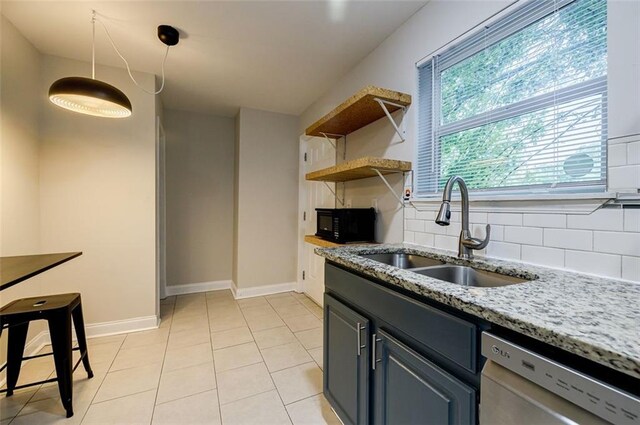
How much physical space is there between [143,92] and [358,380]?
2.95m

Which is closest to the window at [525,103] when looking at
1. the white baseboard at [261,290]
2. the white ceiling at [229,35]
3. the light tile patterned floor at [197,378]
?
the white ceiling at [229,35]

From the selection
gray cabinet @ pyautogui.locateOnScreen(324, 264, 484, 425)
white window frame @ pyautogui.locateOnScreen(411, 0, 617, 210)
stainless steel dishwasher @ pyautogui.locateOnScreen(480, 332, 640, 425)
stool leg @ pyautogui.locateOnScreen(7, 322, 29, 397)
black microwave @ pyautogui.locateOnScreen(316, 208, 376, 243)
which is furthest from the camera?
black microwave @ pyautogui.locateOnScreen(316, 208, 376, 243)

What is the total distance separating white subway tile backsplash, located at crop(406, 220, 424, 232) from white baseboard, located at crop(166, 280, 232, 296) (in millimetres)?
2963

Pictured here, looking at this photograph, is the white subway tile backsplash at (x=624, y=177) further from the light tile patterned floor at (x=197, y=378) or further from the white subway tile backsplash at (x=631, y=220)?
the light tile patterned floor at (x=197, y=378)

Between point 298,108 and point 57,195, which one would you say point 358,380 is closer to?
point 57,195

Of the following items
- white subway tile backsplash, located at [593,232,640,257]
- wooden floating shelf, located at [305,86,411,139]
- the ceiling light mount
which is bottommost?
white subway tile backsplash, located at [593,232,640,257]

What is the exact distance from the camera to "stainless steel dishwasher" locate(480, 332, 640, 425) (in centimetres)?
46

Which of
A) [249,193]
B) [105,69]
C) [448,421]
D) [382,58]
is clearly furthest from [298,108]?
[448,421]

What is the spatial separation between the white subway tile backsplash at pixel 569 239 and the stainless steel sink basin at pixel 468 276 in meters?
0.21

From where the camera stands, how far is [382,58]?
2.07 m

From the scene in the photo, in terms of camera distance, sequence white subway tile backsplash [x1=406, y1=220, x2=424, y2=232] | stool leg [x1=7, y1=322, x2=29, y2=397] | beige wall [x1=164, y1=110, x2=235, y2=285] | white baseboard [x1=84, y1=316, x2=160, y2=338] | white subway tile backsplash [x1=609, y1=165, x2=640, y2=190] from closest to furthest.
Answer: white subway tile backsplash [x1=609, y1=165, x2=640, y2=190] < stool leg [x1=7, y1=322, x2=29, y2=397] < white subway tile backsplash [x1=406, y1=220, x2=424, y2=232] < white baseboard [x1=84, y1=316, x2=160, y2=338] < beige wall [x1=164, y1=110, x2=235, y2=285]

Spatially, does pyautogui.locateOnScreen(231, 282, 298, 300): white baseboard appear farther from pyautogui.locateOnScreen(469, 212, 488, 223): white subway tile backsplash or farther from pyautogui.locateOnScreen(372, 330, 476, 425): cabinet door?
pyautogui.locateOnScreen(469, 212, 488, 223): white subway tile backsplash

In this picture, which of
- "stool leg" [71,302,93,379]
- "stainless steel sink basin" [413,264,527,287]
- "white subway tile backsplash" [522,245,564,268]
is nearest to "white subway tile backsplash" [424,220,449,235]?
"stainless steel sink basin" [413,264,527,287]

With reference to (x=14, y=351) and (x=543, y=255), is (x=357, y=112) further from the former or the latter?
(x=14, y=351)
